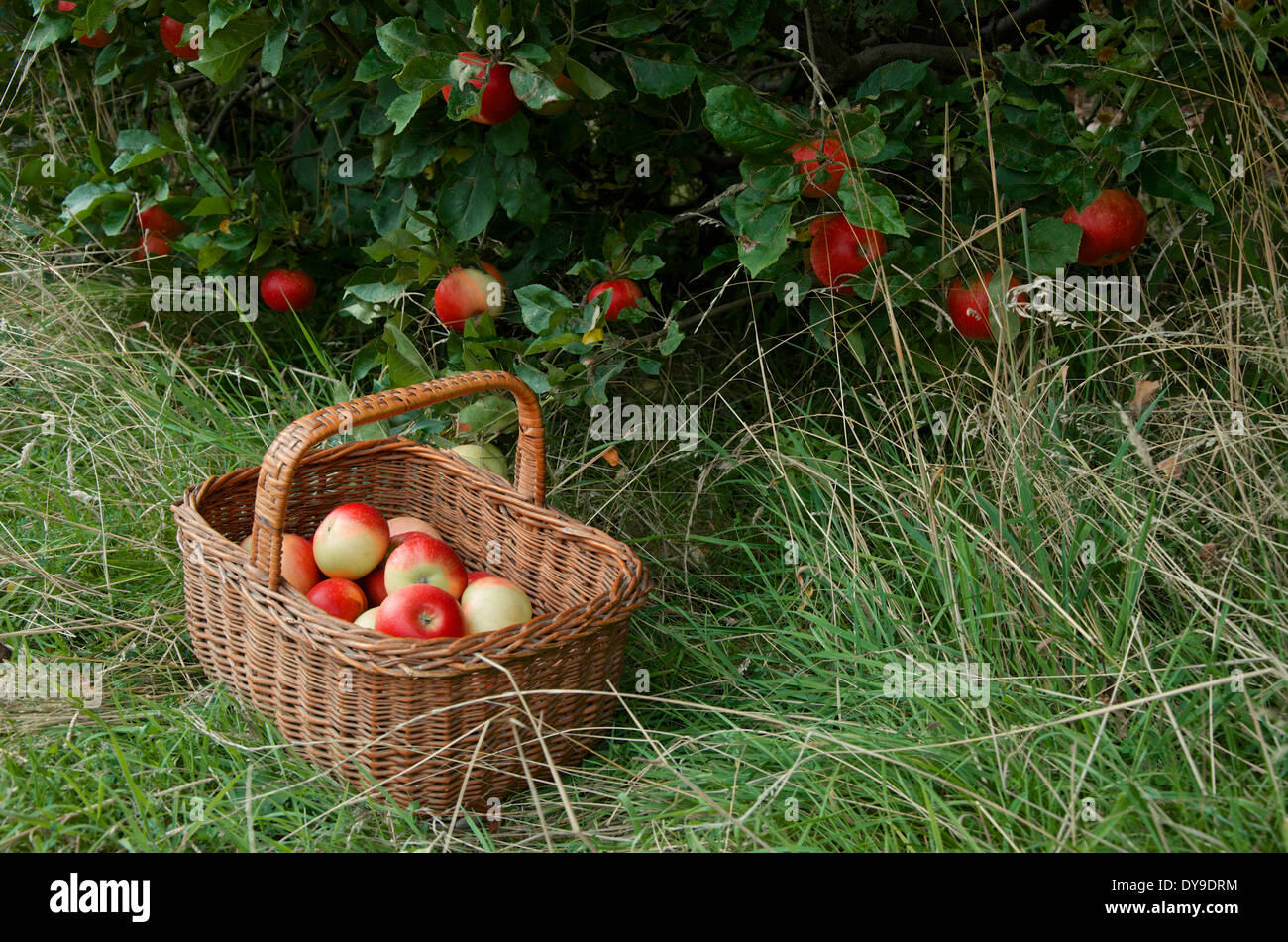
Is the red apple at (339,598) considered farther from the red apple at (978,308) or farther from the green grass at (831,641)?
the red apple at (978,308)

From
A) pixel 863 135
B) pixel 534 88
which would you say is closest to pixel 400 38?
pixel 534 88

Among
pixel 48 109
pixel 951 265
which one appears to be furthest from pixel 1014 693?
pixel 48 109

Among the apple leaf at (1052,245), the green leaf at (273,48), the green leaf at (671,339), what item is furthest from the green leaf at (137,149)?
the apple leaf at (1052,245)

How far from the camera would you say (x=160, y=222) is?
263cm

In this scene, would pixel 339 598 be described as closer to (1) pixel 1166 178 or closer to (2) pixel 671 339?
(2) pixel 671 339

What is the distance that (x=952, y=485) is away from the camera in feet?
6.60

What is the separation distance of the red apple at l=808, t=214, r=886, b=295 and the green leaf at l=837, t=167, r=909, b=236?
154 millimetres

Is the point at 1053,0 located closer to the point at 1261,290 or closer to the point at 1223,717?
the point at 1261,290

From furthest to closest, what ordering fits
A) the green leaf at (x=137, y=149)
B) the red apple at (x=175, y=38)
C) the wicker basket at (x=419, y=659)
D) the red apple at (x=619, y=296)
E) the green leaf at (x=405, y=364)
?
the green leaf at (x=137, y=149)
the red apple at (x=175, y=38)
the green leaf at (x=405, y=364)
the red apple at (x=619, y=296)
the wicker basket at (x=419, y=659)

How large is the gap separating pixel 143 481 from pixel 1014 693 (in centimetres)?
179

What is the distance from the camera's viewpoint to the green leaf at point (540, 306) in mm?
2016

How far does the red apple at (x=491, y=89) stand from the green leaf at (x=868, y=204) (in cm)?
62

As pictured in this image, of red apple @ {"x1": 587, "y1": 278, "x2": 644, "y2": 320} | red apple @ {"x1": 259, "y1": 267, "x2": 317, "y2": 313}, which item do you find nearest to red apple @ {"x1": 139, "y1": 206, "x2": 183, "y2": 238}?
red apple @ {"x1": 259, "y1": 267, "x2": 317, "y2": 313}

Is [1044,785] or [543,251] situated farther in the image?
[543,251]
